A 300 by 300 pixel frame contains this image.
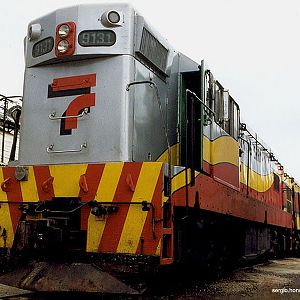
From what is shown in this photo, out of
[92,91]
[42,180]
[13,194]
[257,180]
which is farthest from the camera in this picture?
[257,180]

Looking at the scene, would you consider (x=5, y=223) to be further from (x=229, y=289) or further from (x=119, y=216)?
(x=229, y=289)

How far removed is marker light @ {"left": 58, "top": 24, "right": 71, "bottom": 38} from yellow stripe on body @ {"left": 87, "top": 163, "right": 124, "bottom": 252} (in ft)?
5.81

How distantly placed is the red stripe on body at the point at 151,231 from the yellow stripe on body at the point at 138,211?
0.11 ft

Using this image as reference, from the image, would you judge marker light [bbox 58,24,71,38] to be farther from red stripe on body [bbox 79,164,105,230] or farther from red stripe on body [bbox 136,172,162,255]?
red stripe on body [bbox 136,172,162,255]

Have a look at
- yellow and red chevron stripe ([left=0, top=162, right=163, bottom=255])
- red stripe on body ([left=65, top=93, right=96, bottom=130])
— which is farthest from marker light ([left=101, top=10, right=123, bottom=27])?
yellow and red chevron stripe ([left=0, top=162, right=163, bottom=255])

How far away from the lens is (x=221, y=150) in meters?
6.85

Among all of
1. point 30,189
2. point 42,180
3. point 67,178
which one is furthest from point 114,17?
point 30,189

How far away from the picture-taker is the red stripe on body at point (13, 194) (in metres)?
5.42

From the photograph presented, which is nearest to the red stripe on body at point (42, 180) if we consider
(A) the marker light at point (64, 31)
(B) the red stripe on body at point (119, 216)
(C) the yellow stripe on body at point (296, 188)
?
Answer: (B) the red stripe on body at point (119, 216)

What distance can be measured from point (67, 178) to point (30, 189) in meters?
0.51

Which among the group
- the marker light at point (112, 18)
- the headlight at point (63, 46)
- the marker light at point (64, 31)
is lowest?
the headlight at point (63, 46)

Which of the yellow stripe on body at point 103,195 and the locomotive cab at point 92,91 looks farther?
the locomotive cab at point 92,91

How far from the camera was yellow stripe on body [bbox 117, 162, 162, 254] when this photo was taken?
15.8 ft

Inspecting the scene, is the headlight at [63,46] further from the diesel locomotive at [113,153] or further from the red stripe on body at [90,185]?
the red stripe on body at [90,185]
